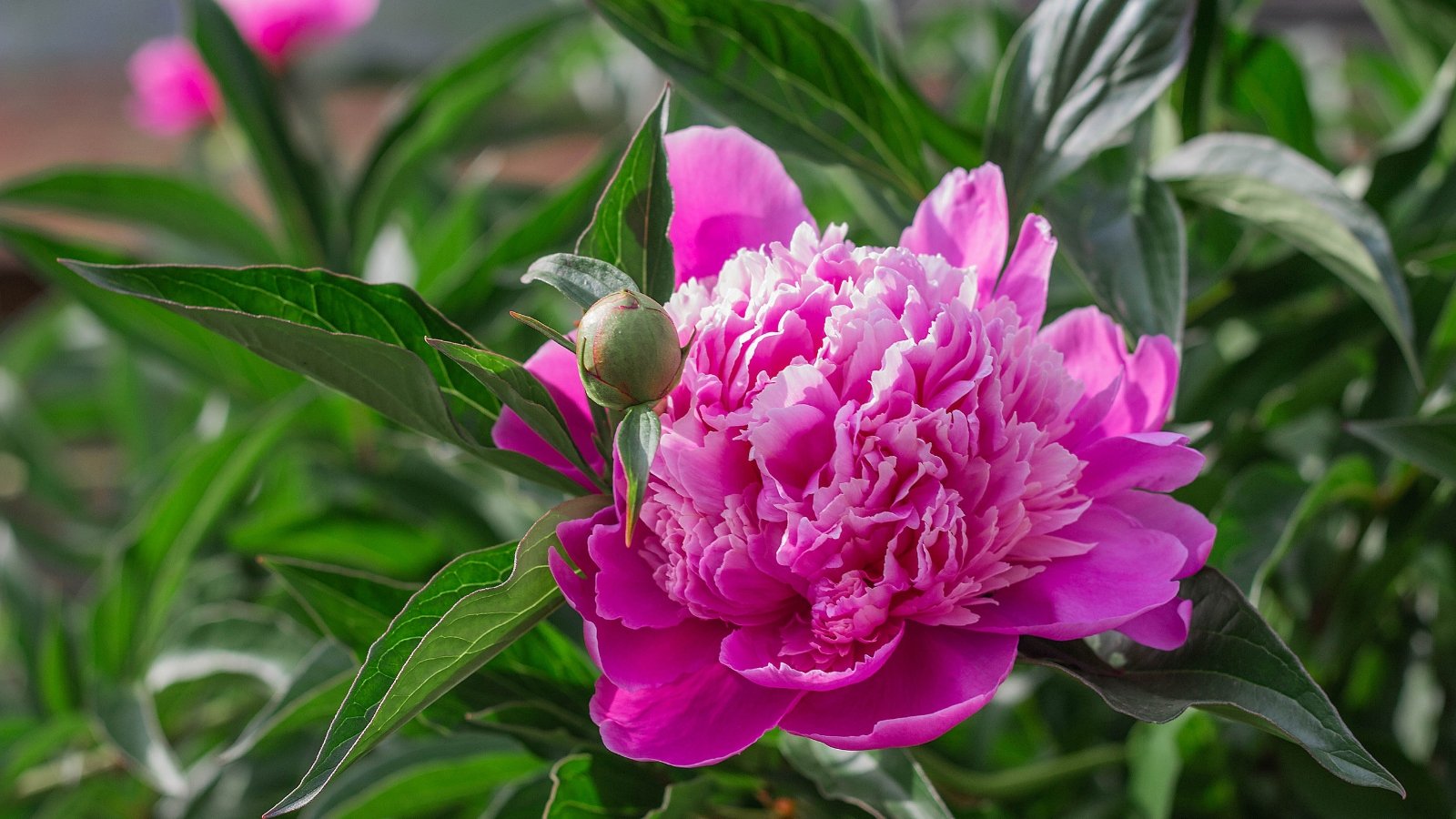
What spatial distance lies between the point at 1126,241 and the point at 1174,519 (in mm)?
138

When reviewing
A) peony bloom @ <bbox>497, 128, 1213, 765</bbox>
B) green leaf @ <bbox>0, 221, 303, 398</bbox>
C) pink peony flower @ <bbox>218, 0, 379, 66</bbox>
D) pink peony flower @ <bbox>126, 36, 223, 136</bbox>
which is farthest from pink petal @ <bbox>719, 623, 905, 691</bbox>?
pink peony flower @ <bbox>126, 36, 223, 136</bbox>

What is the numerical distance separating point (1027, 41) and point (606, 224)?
170mm

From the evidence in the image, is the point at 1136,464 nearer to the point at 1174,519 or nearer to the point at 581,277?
the point at 1174,519

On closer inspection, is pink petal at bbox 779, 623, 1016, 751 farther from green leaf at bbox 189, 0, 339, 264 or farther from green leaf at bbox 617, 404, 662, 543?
green leaf at bbox 189, 0, 339, 264

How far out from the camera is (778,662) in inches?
10.1

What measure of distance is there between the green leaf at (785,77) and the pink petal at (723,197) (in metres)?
0.09

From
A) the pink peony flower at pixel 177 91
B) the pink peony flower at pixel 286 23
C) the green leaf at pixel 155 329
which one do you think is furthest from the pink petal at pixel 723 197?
the pink peony flower at pixel 177 91

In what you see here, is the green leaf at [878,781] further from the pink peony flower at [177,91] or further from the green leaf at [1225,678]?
the pink peony flower at [177,91]

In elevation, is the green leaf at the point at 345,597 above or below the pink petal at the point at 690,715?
below

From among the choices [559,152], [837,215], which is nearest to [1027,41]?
[837,215]

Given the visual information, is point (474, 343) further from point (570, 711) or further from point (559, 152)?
point (559, 152)

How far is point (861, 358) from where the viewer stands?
0.82 ft

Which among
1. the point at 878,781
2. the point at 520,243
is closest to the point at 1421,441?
the point at 878,781

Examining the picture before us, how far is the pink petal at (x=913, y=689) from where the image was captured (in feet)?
0.80
